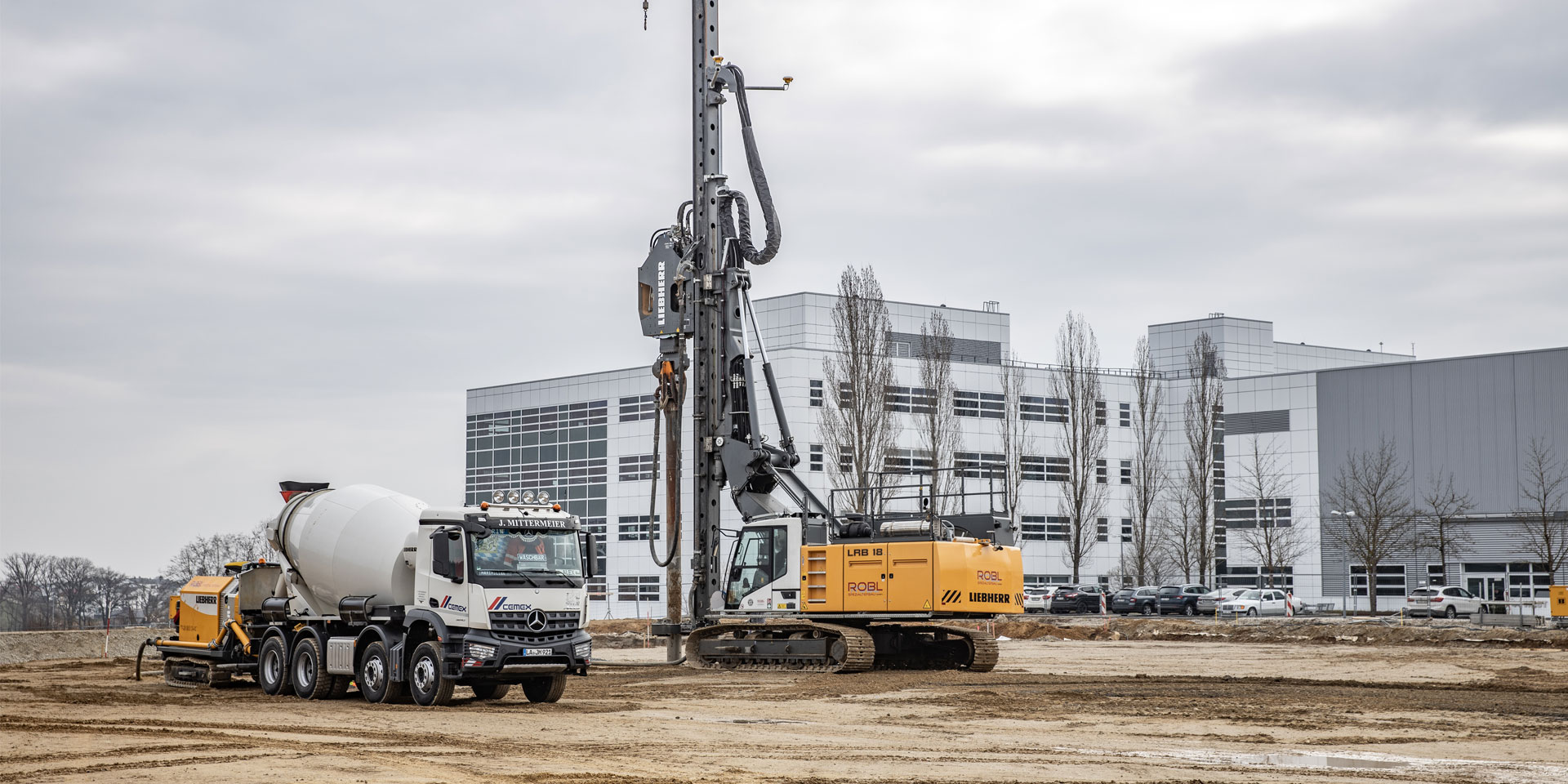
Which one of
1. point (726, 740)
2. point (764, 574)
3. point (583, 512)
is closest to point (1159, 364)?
point (583, 512)

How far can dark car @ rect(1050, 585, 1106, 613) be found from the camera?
7488 centimetres

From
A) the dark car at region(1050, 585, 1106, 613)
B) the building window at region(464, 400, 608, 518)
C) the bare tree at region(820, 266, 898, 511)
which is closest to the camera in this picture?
the bare tree at region(820, 266, 898, 511)

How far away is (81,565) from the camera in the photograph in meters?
74.5

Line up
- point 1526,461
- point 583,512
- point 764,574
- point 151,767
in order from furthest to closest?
point 583,512, point 1526,461, point 764,574, point 151,767

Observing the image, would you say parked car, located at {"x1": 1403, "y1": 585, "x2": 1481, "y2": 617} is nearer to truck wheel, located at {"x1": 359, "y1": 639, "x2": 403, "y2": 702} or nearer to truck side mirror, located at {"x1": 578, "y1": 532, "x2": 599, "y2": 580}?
truck side mirror, located at {"x1": 578, "y1": 532, "x2": 599, "y2": 580}

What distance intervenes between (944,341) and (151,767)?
6049 cm

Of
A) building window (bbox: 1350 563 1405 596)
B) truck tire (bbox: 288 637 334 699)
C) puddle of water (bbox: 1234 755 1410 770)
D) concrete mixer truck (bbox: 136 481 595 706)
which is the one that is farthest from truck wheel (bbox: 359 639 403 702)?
building window (bbox: 1350 563 1405 596)

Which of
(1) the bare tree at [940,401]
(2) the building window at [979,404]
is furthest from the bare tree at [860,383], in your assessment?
(2) the building window at [979,404]

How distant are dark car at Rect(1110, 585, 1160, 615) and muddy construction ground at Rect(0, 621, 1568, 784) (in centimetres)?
3974

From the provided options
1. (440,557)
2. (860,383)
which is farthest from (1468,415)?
(440,557)

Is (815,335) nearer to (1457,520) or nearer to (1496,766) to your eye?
(1457,520)

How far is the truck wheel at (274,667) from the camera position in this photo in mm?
25984

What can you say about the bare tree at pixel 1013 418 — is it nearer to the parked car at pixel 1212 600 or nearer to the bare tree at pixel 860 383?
the parked car at pixel 1212 600

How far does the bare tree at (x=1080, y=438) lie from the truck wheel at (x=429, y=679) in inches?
2227
